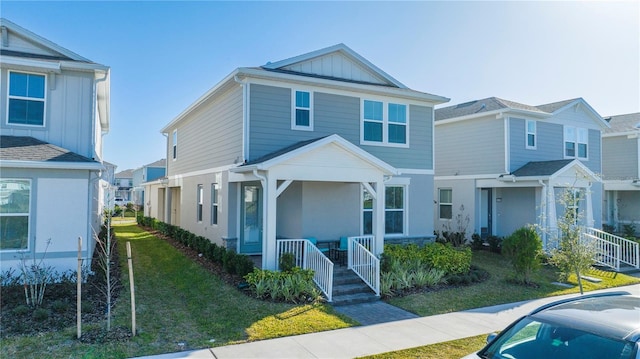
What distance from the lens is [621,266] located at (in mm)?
15547

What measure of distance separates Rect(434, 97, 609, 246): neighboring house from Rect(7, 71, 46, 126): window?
16.3 m

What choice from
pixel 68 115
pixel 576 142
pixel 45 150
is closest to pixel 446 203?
pixel 576 142

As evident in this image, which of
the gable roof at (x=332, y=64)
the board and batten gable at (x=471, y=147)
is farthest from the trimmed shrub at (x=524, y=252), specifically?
the gable roof at (x=332, y=64)

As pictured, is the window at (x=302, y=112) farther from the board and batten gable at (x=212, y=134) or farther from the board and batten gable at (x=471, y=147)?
the board and batten gable at (x=471, y=147)

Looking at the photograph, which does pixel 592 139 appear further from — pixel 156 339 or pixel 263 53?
pixel 156 339

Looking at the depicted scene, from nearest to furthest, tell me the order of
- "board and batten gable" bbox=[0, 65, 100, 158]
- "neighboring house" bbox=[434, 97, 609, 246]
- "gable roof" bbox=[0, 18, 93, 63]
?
"board and batten gable" bbox=[0, 65, 100, 158] < "gable roof" bbox=[0, 18, 93, 63] < "neighboring house" bbox=[434, 97, 609, 246]

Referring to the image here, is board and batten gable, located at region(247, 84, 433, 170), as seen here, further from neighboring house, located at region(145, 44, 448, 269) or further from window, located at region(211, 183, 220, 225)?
window, located at region(211, 183, 220, 225)

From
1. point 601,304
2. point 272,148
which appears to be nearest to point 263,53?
point 272,148

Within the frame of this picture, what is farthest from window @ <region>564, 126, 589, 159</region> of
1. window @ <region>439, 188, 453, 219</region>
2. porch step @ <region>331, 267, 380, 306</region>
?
porch step @ <region>331, 267, 380, 306</region>

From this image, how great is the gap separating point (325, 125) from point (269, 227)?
4.41 m

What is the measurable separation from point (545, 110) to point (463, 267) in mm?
10723

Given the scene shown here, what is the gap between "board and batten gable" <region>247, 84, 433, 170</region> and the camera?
40.2 feet

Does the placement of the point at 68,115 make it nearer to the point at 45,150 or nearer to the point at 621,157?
the point at 45,150

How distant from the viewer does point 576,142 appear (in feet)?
64.4
